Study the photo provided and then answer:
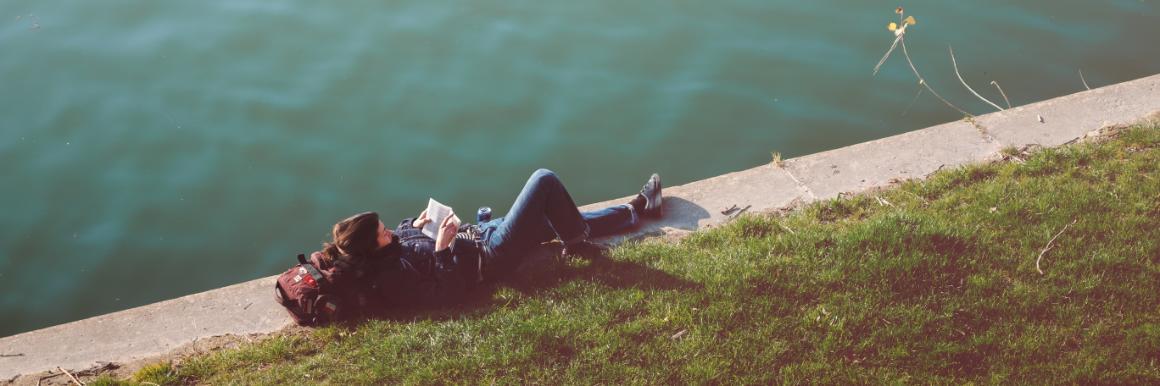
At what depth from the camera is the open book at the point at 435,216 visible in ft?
19.0

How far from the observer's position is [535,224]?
235 inches

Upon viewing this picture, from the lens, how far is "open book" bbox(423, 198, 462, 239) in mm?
5801

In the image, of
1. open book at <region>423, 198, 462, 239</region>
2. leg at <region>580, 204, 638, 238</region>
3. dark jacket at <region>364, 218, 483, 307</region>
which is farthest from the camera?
leg at <region>580, 204, 638, 238</region>

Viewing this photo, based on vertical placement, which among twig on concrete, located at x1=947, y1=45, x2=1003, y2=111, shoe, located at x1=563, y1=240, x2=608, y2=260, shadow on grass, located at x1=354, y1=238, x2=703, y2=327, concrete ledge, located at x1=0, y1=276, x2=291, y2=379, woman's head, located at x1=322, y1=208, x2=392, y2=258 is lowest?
concrete ledge, located at x1=0, y1=276, x2=291, y2=379

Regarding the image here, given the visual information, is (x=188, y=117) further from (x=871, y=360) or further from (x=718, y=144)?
(x=871, y=360)

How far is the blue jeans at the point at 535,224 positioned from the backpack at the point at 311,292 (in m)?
0.95

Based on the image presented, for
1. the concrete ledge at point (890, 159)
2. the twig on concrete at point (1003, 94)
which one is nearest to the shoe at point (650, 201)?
the concrete ledge at point (890, 159)

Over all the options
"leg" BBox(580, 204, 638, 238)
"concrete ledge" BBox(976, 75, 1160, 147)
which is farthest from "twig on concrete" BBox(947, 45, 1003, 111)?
"leg" BBox(580, 204, 638, 238)

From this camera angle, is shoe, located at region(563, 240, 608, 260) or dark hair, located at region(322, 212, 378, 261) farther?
shoe, located at region(563, 240, 608, 260)

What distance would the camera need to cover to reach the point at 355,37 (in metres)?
9.68

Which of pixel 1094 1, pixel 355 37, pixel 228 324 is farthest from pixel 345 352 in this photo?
pixel 1094 1

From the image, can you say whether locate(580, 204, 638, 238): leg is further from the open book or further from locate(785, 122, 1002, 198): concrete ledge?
locate(785, 122, 1002, 198): concrete ledge

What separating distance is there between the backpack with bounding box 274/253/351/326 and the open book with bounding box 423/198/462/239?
24.3 inches

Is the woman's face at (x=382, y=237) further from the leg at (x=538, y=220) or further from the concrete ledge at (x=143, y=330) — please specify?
the concrete ledge at (x=143, y=330)
